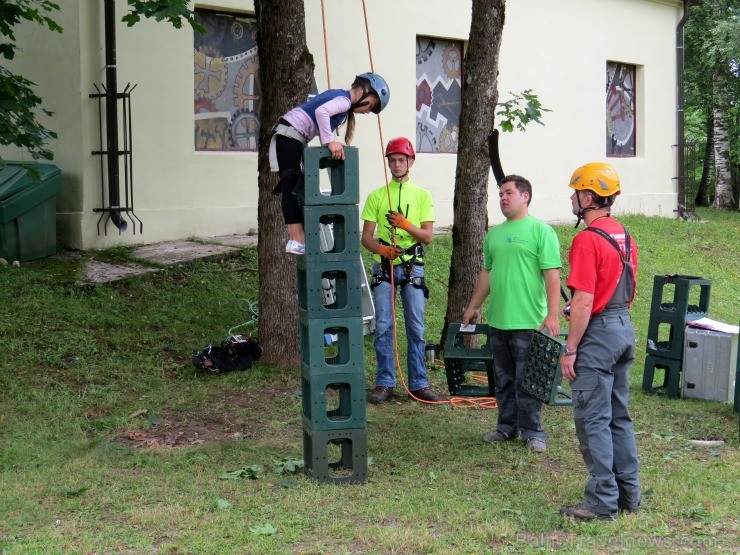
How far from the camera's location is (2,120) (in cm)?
788

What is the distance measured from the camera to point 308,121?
5996 mm

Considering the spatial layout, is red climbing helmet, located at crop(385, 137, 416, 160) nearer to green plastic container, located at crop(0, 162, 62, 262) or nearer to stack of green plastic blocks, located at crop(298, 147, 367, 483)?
stack of green plastic blocks, located at crop(298, 147, 367, 483)

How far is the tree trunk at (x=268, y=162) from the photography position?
8.51 metres

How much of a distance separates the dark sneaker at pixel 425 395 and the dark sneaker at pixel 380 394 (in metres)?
0.21

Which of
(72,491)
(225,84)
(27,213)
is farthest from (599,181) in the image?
(225,84)

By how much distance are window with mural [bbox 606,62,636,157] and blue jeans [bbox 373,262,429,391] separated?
12.8m

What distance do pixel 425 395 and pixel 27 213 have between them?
5.75 m

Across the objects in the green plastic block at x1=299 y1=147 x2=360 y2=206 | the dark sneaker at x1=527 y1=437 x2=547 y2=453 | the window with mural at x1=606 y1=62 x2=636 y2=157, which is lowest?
the dark sneaker at x1=527 y1=437 x2=547 y2=453

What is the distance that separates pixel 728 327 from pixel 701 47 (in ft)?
63.6

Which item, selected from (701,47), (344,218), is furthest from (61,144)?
(701,47)

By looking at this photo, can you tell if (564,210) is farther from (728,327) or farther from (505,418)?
(505,418)

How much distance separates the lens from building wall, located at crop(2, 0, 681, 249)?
11.9m

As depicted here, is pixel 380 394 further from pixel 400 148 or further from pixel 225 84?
pixel 225 84

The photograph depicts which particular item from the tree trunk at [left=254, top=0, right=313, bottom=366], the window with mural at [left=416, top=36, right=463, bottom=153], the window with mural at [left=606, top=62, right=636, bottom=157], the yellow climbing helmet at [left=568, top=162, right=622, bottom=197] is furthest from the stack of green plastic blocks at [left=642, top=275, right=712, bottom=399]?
the window with mural at [left=606, top=62, right=636, bottom=157]
